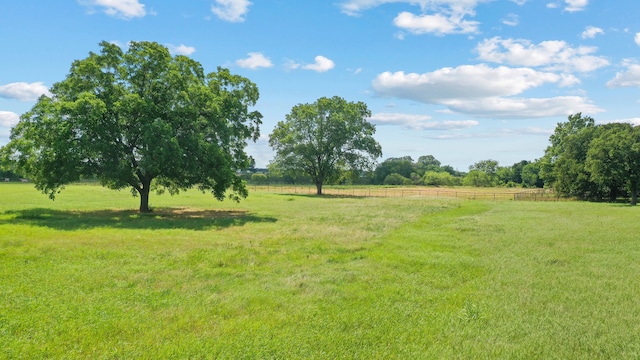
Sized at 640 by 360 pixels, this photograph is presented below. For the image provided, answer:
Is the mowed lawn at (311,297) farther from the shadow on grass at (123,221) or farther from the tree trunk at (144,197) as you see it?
the tree trunk at (144,197)

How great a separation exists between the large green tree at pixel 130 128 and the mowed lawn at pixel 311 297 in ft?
23.0

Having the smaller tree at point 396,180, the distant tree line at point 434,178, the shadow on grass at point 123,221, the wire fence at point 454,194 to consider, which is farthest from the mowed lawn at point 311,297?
the smaller tree at point 396,180

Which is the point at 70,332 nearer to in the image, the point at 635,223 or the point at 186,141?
the point at 186,141

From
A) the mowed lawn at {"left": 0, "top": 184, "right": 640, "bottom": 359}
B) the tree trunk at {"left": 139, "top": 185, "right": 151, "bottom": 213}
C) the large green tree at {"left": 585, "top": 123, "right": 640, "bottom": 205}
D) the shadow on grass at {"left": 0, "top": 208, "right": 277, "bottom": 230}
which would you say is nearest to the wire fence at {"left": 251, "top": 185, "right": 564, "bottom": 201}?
the large green tree at {"left": 585, "top": 123, "right": 640, "bottom": 205}

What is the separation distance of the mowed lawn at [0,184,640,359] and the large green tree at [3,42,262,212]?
7020 mm

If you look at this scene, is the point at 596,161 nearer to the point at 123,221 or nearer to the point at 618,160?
the point at 618,160

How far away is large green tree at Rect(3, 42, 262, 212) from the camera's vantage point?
24031mm

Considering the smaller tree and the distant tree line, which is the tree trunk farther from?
the smaller tree

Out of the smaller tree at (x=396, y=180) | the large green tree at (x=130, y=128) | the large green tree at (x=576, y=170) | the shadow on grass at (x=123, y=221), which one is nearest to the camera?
the shadow on grass at (x=123, y=221)

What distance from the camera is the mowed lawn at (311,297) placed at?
6.95 meters

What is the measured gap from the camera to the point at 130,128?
85.7ft

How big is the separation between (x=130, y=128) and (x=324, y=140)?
4413cm

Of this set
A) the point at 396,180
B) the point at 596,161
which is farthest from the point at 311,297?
the point at 396,180

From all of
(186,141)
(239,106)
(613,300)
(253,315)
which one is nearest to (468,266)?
(613,300)
